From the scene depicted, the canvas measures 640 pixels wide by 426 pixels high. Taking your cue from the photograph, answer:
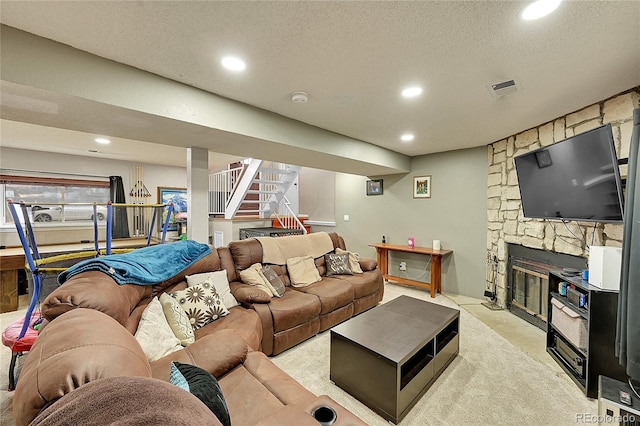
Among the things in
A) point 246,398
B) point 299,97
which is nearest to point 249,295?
point 246,398

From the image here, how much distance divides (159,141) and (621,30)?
3506 mm

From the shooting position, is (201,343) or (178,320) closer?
(201,343)

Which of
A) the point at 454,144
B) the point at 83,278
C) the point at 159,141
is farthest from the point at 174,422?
the point at 454,144

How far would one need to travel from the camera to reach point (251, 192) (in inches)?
210

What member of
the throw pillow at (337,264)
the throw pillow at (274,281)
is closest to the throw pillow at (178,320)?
the throw pillow at (274,281)

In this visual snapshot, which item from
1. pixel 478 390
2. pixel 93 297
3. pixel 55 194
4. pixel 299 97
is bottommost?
pixel 478 390

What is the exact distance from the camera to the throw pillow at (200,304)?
2070 millimetres

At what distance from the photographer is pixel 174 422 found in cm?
58

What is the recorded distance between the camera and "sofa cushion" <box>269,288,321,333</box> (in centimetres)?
243

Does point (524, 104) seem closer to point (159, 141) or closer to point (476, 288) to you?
point (476, 288)

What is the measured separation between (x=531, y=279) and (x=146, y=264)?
4240mm

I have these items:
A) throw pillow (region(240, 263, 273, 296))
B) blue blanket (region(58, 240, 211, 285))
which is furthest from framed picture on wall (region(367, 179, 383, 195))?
blue blanket (region(58, 240, 211, 285))

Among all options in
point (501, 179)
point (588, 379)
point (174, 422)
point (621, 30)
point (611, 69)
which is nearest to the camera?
point (174, 422)

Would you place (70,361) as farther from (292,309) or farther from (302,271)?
(302,271)
